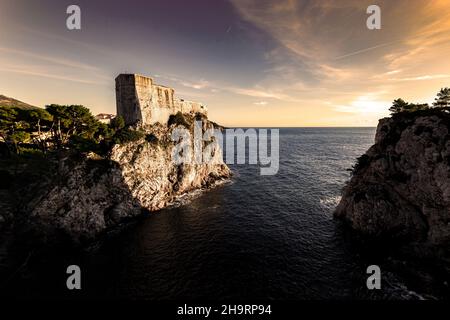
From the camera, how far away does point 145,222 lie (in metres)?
42.2

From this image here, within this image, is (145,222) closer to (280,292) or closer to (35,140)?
(280,292)

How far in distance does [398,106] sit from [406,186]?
2053 centimetres

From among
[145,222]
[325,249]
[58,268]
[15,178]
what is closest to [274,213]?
[325,249]

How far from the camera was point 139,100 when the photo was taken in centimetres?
5628

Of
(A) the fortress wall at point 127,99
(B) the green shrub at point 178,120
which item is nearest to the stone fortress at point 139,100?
(A) the fortress wall at point 127,99

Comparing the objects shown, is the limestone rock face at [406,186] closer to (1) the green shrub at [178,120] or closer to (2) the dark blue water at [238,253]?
(2) the dark blue water at [238,253]

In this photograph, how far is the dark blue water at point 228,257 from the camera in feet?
80.5

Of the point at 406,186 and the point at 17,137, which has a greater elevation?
the point at 17,137

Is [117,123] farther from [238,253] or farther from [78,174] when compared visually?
[238,253]

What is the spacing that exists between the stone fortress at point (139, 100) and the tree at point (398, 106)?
60.8 m

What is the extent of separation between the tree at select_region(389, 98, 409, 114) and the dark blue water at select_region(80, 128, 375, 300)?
79.5 feet

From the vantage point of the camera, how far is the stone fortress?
2208 inches

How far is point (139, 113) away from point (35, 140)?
80.7 ft

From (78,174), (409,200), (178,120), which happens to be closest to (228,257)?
(409,200)
